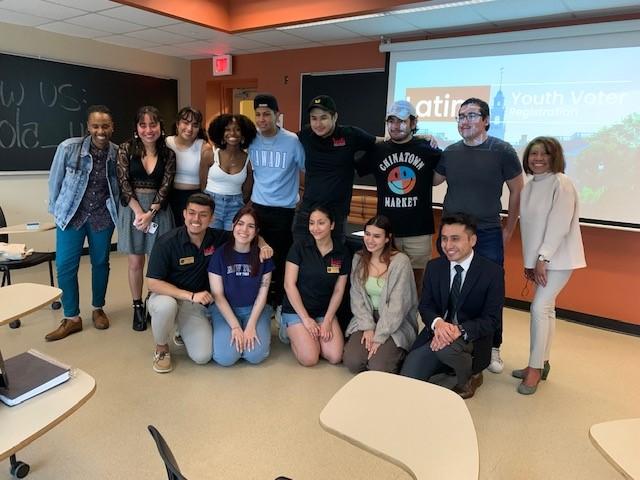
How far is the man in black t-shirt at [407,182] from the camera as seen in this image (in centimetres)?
284

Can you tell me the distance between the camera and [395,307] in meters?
2.73

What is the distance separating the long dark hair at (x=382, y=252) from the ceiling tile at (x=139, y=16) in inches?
107

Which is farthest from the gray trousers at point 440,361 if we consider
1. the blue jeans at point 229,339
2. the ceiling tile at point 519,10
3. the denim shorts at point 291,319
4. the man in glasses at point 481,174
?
the ceiling tile at point 519,10

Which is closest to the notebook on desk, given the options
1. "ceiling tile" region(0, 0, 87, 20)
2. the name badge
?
the name badge

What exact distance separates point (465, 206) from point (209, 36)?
3333mm

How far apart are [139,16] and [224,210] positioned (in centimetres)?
209

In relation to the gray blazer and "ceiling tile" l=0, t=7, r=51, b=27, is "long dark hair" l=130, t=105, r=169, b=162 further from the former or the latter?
"ceiling tile" l=0, t=7, r=51, b=27

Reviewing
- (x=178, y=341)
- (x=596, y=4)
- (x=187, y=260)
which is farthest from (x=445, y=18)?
(x=178, y=341)

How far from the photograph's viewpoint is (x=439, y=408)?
138 cm

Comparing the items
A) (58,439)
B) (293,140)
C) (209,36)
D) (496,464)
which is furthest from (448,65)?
(58,439)

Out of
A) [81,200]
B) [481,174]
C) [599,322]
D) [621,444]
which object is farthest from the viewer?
[599,322]

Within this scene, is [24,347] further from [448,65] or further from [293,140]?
[448,65]

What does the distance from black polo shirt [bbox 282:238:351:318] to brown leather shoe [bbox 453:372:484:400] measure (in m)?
0.94

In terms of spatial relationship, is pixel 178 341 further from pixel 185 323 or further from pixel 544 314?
pixel 544 314
